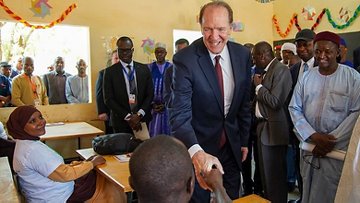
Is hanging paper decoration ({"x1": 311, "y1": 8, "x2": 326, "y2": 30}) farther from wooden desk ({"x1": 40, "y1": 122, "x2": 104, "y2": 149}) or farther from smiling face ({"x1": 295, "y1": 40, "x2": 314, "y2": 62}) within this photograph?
wooden desk ({"x1": 40, "y1": 122, "x2": 104, "y2": 149})

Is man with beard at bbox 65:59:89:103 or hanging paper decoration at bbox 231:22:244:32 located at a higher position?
hanging paper decoration at bbox 231:22:244:32

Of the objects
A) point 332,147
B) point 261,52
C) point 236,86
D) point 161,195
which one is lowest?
point 332,147

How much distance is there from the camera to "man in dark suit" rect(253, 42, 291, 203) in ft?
9.62

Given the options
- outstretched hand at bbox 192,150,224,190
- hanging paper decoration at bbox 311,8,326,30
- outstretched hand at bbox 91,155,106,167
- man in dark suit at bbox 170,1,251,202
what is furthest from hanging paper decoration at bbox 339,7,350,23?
outstretched hand at bbox 192,150,224,190

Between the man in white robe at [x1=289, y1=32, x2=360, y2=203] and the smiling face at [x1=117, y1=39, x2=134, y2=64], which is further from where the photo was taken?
the smiling face at [x1=117, y1=39, x2=134, y2=64]

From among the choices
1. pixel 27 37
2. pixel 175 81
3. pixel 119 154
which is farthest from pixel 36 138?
pixel 27 37

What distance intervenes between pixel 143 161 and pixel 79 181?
68.9 inches

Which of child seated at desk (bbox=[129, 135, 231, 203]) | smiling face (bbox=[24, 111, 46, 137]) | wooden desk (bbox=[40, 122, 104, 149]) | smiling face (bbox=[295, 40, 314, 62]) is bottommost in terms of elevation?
wooden desk (bbox=[40, 122, 104, 149])

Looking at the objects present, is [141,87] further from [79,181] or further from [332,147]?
[332,147]

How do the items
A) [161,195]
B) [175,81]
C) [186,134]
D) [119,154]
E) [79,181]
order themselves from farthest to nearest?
1. [119,154]
2. [79,181]
3. [175,81]
4. [186,134]
5. [161,195]

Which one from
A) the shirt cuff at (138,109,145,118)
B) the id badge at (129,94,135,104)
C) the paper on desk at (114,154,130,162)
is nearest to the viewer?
the paper on desk at (114,154,130,162)

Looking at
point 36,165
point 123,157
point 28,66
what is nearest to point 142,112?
point 123,157

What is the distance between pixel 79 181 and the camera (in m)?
2.59

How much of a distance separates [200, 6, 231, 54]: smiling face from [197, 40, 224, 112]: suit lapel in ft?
0.26
